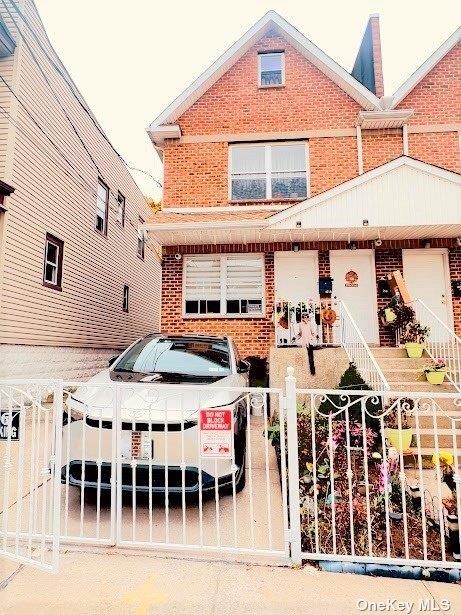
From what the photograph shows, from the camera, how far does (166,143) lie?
11.4m

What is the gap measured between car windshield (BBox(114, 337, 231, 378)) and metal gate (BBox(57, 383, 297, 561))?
2.74 feet

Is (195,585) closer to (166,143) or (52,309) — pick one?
(52,309)

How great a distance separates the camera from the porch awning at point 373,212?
8641 millimetres

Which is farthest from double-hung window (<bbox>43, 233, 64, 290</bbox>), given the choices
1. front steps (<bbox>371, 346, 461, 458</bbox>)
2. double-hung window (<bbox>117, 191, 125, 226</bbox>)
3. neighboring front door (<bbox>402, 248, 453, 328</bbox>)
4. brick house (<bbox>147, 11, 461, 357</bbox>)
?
neighboring front door (<bbox>402, 248, 453, 328</bbox>)

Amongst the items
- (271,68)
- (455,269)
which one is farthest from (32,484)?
(271,68)

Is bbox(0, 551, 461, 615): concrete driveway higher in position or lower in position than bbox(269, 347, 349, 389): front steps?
lower

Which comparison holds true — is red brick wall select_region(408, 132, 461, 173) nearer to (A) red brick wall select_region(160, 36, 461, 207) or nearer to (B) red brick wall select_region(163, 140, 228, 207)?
(A) red brick wall select_region(160, 36, 461, 207)

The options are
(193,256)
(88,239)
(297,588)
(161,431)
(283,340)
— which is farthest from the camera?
(88,239)

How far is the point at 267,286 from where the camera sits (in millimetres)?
10359

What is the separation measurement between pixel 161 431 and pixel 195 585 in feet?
4.06

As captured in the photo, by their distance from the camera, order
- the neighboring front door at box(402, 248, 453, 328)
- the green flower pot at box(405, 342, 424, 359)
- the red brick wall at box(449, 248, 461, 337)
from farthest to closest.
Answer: the neighboring front door at box(402, 248, 453, 328) → the red brick wall at box(449, 248, 461, 337) → the green flower pot at box(405, 342, 424, 359)

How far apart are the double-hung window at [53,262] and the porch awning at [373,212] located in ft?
10.5

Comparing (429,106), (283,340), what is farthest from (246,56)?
(283,340)

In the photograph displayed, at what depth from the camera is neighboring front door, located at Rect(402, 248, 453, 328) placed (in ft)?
33.0
